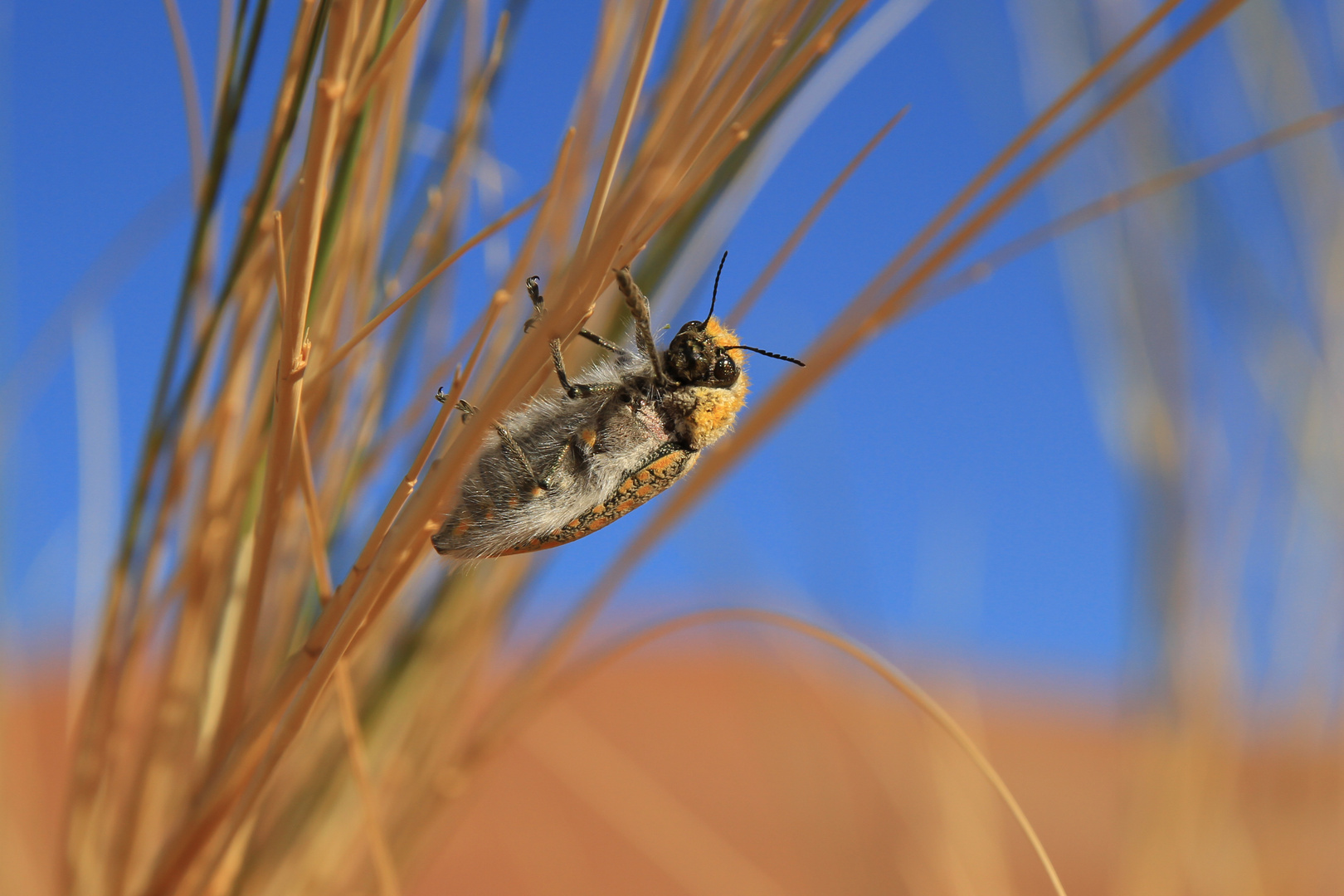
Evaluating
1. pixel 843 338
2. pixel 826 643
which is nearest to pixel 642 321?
pixel 843 338

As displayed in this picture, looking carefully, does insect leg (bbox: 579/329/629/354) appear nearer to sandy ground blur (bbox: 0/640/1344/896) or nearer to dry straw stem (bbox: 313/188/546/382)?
dry straw stem (bbox: 313/188/546/382)

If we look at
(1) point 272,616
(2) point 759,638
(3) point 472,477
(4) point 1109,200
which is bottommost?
(1) point 272,616

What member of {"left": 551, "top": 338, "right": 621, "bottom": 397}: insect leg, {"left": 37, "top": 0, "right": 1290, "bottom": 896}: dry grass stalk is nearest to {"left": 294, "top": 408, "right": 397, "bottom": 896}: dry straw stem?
{"left": 37, "top": 0, "right": 1290, "bottom": 896}: dry grass stalk

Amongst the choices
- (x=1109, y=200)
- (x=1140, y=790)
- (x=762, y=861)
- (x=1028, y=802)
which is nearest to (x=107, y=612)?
(x=1109, y=200)

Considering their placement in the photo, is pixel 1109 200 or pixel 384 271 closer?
pixel 1109 200

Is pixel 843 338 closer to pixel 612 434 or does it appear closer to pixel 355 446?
pixel 612 434

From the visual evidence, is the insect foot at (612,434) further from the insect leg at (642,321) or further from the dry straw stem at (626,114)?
the dry straw stem at (626,114)

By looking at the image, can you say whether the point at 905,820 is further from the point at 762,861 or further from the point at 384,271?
the point at 762,861
